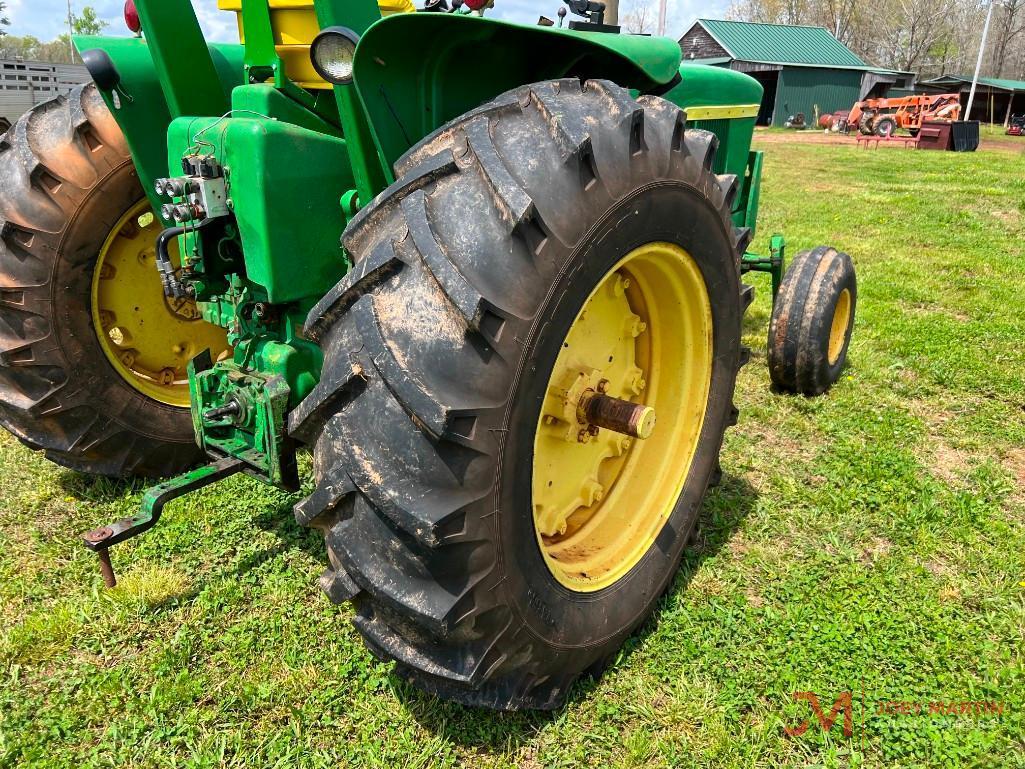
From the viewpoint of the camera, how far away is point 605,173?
1735mm

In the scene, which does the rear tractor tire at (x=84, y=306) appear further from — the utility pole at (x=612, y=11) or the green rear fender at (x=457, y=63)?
the utility pole at (x=612, y=11)

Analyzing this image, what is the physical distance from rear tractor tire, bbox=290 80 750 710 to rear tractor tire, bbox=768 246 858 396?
1917 mm

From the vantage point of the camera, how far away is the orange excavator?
2572 cm

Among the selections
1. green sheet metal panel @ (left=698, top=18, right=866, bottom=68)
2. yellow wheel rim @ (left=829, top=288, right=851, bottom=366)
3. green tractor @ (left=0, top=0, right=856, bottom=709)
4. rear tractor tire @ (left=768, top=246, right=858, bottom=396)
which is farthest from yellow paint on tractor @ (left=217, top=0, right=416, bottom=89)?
green sheet metal panel @ (left=698, top=18, right=866, bottom=68)

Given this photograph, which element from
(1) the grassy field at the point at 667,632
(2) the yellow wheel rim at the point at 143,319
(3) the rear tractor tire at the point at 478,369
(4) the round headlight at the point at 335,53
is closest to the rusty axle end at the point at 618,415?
(3) the rear tractor tire at the point at 478,369

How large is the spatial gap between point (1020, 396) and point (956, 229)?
5.53 meters

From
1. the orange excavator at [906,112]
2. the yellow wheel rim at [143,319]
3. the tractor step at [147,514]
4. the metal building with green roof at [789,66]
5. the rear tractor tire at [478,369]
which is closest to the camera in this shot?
the rear tractor tire at [478,369]

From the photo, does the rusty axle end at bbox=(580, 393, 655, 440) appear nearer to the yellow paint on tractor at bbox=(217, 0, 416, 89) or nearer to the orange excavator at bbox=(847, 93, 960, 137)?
the yellow paint on tractor at bbox=(217, 0, 416, 89)

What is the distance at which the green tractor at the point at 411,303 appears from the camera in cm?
155

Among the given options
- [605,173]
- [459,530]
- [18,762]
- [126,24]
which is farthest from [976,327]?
[18,762]

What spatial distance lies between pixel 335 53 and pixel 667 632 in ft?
6.46

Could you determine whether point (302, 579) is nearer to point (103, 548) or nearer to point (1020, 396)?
point (103, 548)

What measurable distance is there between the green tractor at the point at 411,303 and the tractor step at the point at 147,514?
0.01 m

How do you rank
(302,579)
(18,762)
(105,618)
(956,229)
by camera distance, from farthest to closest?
(956,229) → (302,579) → (105,618) → (18,762)
